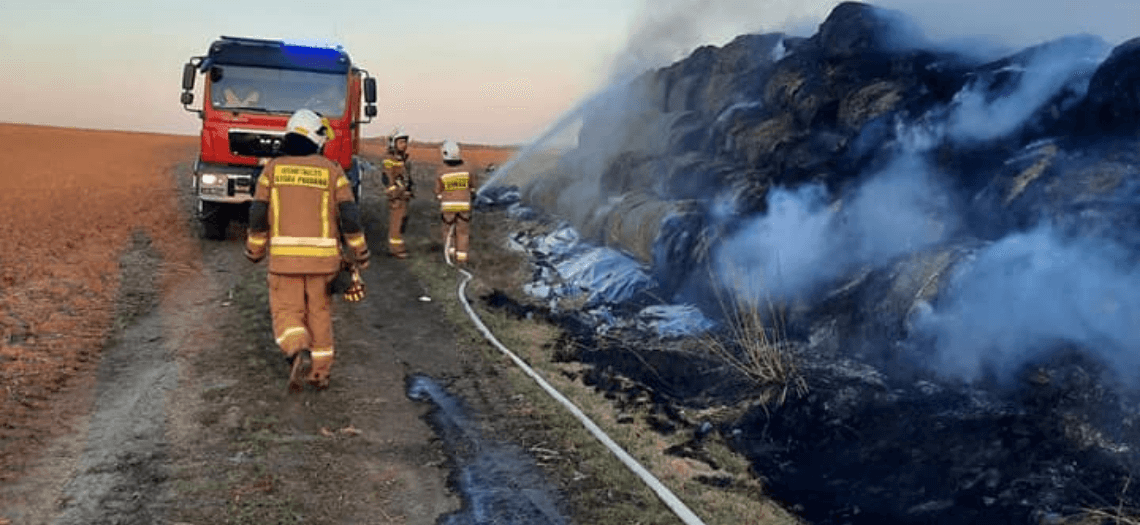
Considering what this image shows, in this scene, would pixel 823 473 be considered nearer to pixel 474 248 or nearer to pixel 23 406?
pixel 23 406

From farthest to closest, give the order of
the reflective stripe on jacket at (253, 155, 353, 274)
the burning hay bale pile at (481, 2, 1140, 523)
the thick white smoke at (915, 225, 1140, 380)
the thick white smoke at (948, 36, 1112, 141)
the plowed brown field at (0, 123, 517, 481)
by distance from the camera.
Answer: the thick white smoke at (948, 36, 1112, 141) < the reflective stripe on jacket at (253, 155, 353, 274) < the thick white smoke at (915, 225, 1140, 380) < the plowed brown field at (0, 123, 517, 481) < the burning hay bale pile at (481, 2, 1140, 523)

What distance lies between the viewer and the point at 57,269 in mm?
10297

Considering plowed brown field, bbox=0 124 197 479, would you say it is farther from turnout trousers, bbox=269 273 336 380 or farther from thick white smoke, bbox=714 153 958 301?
thick white smoke, bbox=714 153 958 301

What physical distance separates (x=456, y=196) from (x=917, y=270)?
752 centimetres

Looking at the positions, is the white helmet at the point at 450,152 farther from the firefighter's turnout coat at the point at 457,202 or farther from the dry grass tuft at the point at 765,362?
the dry grass tuft at the point at 765,362

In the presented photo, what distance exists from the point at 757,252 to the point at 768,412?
10.0 feet

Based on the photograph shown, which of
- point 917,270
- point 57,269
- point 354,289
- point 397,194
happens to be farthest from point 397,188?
point 917,270

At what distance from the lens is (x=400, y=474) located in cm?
487

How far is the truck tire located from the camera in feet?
43.7

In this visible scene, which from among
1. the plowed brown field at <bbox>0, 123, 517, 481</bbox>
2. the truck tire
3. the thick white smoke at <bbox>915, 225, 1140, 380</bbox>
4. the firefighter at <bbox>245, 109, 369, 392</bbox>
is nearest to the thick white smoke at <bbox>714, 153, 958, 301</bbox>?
the thick white smoke at <bbox>915, 225, 1140, 380</bbox>

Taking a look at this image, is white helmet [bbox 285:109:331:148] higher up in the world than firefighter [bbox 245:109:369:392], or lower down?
higher up

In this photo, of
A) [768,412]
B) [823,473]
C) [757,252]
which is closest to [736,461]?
[823,473]

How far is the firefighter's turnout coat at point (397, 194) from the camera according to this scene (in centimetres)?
1345

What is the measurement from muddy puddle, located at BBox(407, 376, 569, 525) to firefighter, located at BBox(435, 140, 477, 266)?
7162 mm
